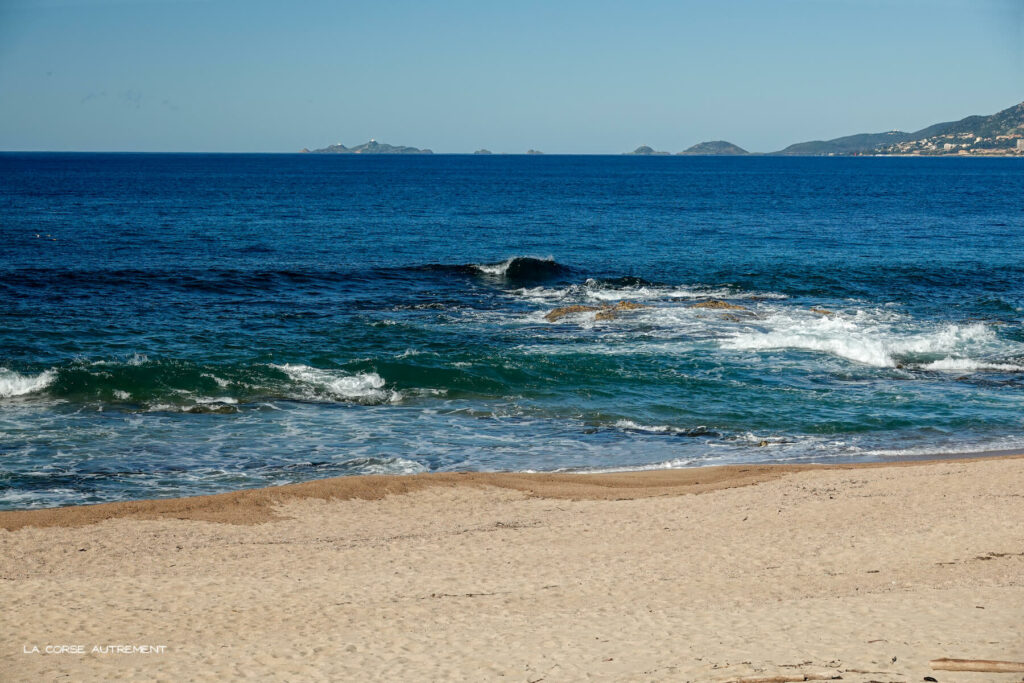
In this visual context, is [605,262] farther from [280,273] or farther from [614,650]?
[614,650]

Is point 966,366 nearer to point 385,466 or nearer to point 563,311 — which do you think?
point 563,311

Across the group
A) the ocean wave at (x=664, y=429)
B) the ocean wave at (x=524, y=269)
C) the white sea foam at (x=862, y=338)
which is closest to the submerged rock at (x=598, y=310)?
the white sea foam at (x=862, y=338)

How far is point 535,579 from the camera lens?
479 inches

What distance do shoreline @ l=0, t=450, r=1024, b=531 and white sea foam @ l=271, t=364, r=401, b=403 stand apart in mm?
6375

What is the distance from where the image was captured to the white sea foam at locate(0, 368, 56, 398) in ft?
74.1

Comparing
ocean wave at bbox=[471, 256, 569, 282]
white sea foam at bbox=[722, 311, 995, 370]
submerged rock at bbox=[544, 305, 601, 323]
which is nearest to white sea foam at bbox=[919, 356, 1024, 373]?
white sea foam at bbox=[722, 311, 995, 370]

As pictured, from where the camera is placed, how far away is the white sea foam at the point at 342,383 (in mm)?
23281

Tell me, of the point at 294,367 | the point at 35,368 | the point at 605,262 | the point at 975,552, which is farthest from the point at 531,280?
the point at 975,552

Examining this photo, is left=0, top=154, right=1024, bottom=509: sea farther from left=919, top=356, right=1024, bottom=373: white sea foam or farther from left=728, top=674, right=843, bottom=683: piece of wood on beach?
left=728, top=674, right=843, bottom=683: piece of wood on beach

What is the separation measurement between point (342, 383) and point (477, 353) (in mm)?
4432

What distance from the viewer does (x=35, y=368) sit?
24.2 metres

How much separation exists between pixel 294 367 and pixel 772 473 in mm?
14122

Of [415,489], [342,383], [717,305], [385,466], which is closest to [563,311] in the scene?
[717,305]

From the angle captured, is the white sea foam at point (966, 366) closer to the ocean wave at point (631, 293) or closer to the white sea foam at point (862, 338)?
the white sea foam at point (862, 338)
